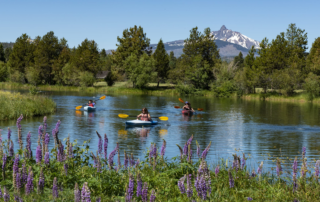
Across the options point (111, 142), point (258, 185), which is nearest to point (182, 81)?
point (111, 142)

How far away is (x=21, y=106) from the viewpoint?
29.7 metres

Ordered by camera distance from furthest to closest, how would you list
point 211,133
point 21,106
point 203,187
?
point 21,106, point 211,133, point 203,187

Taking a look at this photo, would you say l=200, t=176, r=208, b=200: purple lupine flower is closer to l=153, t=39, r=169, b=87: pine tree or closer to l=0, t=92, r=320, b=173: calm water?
l=0, t=92, r=320, b=173: calm water

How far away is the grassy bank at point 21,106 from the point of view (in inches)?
1099

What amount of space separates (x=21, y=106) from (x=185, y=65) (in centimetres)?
6338

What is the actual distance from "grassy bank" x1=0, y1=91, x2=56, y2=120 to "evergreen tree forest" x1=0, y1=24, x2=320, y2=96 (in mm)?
48811

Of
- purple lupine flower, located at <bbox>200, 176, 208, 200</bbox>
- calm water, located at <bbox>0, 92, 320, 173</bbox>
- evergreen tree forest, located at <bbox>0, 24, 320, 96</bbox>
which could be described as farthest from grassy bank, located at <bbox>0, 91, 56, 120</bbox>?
evergreen tree forest, located at <bbox>0, 24, 320, 96</bbox>

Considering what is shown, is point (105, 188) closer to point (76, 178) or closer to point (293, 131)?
point (76, 178)

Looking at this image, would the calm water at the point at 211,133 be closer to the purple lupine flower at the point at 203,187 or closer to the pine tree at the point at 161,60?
the purple lupine flower at the point at 203,187

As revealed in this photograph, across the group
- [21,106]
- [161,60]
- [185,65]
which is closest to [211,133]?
[21,106]

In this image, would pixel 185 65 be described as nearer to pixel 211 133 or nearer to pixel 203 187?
pixel 211 133

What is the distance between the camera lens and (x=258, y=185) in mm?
8016

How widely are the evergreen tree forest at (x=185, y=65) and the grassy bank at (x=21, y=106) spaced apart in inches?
1922

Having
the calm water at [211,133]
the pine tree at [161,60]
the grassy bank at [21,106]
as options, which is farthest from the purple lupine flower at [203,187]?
the pine tree at [161,60]
